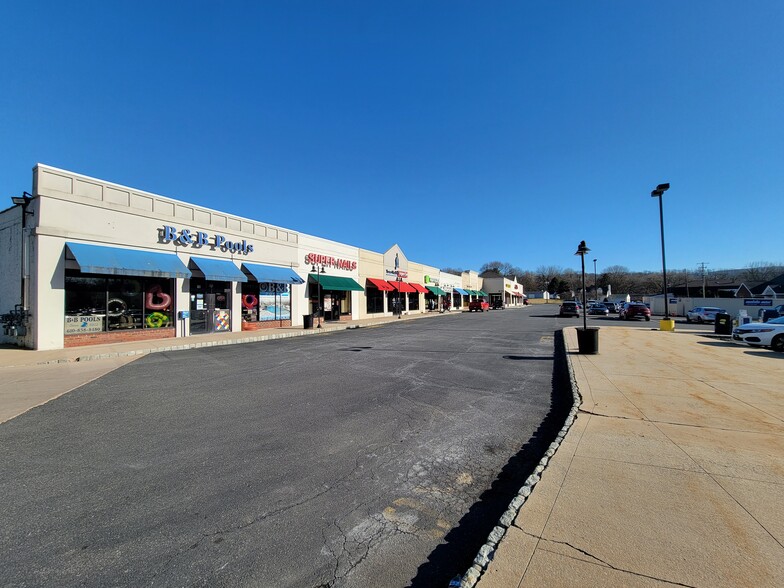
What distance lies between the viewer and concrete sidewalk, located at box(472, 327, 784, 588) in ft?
7.68

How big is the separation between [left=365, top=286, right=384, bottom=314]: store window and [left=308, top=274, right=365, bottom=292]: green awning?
3.22 meters

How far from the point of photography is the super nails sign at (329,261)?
27.0m

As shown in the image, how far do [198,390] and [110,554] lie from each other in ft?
18.3

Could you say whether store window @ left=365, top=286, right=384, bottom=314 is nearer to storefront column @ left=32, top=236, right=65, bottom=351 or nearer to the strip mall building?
the strip mall building

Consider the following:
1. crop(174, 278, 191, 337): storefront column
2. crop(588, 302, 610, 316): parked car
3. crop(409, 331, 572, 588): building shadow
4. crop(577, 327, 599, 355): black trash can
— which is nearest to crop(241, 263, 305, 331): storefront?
crop(174, 278, 191, 337): storefront column

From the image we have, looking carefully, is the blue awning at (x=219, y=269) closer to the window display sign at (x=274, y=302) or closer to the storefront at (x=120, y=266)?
the storefront at (x=120, y=266)

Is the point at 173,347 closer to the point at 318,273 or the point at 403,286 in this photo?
the point at 318,273

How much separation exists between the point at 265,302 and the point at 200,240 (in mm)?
5552

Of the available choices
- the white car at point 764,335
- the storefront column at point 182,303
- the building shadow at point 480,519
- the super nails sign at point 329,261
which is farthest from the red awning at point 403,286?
the building shadow at point 480,519

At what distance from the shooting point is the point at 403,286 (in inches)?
1602

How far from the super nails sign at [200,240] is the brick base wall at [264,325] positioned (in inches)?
169

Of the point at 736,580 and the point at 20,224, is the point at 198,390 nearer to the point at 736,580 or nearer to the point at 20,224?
the point at 736,580

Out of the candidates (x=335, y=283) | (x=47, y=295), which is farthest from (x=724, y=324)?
(x=47, y=295)

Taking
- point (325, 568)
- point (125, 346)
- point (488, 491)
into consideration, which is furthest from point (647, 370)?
point (125, 346)
